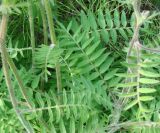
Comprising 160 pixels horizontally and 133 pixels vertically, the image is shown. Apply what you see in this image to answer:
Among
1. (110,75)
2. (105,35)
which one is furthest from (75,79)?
(105,35)

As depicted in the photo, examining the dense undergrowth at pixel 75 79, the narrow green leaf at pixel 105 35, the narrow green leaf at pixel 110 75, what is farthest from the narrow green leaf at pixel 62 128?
the narrow green leaf at pixel 105 35

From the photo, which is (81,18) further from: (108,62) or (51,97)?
(51,97)

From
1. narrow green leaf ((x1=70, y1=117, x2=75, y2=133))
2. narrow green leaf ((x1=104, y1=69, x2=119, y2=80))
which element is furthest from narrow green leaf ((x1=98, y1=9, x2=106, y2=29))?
narrow green leaf ((x1=70, y1=117, x2=75, y2=133))

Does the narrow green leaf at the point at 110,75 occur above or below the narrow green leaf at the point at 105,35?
below

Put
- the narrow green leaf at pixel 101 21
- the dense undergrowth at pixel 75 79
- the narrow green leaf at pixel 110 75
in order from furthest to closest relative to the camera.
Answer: the narrow green leaf at pixel 101 21
the narrow green leaf at pixel 110 75
the dense undergrowth at pixel 75 79

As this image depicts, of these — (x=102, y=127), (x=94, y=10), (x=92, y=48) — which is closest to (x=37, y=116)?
(x=102, y=127)

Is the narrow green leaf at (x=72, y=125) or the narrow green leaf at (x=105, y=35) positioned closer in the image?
the narrow green leaf at (x=72, y=125)

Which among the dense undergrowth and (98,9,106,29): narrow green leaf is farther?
(98,9,106,29): narrow green leaf

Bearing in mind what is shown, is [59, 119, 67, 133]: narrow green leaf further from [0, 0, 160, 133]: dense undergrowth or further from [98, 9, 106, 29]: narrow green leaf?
[98, 9, 106, 29]: narrow green leaf

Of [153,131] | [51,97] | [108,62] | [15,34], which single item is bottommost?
[153,131]

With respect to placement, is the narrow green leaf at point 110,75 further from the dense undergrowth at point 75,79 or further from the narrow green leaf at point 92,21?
the narrow green leaf at point 92,21

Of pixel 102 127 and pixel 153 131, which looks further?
pixel 102 127
